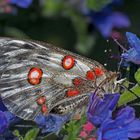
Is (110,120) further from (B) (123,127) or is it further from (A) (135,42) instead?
(A) (135,42)

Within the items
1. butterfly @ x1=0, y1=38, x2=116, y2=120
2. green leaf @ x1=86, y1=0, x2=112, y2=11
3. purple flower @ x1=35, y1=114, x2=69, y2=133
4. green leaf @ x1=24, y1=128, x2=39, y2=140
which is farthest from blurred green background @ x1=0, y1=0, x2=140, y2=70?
green leaf @ x1=24, y1=128, x2=39, y2=140

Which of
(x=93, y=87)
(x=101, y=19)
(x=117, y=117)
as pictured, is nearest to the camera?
(x=117, y=117)

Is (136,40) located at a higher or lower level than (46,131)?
higher

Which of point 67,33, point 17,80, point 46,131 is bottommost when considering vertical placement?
point 46,131

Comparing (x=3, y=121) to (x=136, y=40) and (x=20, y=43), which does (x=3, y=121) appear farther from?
(x=136, y=40)

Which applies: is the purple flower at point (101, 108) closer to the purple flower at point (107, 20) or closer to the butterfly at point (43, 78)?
the butterfly at point (43, 78)

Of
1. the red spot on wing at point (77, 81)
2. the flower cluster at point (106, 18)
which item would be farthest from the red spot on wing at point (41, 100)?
the flower cluster at point (106, 18)

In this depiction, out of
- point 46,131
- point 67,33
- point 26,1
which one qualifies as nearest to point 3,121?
point 46,131

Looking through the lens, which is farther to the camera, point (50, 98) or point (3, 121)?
point (50, 98)
